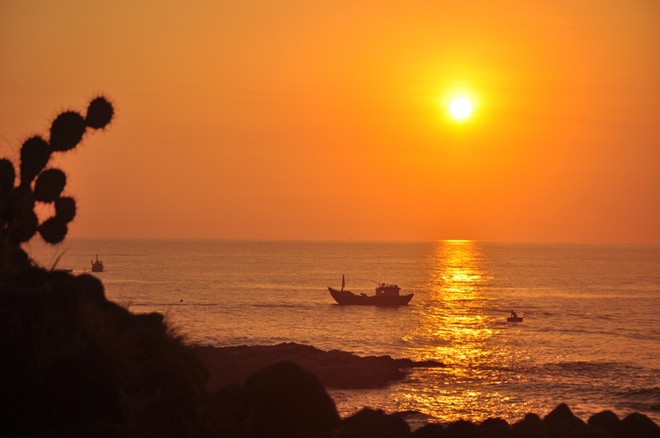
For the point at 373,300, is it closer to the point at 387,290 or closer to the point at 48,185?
the point at 387,290

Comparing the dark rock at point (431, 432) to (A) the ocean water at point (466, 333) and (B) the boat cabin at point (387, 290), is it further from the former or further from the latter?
(B) the boat cabin at point (387, 290)

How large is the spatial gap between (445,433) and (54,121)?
11.2 m

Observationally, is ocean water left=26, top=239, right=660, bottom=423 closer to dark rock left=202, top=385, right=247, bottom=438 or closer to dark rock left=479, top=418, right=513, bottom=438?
dark rock left=202, top=385, right=247, bottom=438

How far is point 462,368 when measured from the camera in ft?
232

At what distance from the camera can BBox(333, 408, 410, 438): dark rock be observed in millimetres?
19297

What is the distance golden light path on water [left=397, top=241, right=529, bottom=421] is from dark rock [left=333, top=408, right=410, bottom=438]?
2591 cm

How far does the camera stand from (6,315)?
1313 centimetres

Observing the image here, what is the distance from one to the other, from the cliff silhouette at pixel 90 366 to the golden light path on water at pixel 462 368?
105ft

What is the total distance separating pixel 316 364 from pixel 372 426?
131ft

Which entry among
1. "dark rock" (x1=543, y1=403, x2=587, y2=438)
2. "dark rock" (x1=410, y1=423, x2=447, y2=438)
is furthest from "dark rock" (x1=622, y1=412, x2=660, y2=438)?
"dark rock" (x1=410, y1=423, x2=447, y2=438)

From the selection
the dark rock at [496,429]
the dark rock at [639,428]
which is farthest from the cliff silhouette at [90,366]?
the dark rock at [639,428]

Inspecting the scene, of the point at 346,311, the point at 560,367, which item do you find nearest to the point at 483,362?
the point at 560,367

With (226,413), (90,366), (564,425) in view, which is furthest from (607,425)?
(90,366)

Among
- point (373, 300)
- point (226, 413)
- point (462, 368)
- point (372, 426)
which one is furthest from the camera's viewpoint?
point (373, 300)
